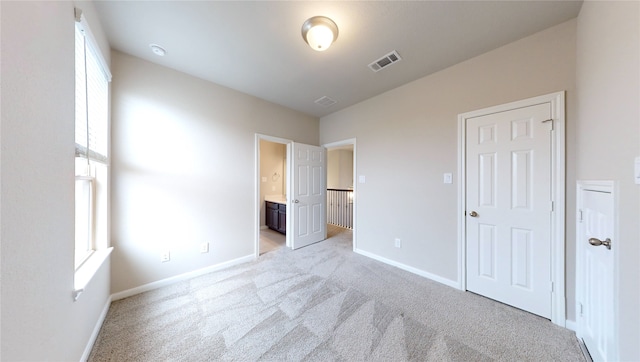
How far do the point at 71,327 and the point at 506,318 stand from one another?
3253 mm

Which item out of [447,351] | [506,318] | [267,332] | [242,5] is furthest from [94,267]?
[506,318]

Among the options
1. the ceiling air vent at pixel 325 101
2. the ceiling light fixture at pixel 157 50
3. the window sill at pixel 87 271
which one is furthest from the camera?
the ceiling air vent at pixel 325 101

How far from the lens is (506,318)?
A: 179cm

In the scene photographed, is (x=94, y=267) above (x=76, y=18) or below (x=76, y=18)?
below

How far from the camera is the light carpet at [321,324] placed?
4.72 feet

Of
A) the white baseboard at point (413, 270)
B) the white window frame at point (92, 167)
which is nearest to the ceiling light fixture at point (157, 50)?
the white window frame at point (92, 167)

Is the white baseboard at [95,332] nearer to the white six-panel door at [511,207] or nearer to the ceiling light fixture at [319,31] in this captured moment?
the ceiling light fixture at [319,31]

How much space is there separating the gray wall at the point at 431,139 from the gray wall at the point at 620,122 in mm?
301

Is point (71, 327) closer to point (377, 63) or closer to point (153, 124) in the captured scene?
point (153, 124)

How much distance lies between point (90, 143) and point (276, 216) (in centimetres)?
335

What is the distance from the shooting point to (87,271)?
1480 millimetres

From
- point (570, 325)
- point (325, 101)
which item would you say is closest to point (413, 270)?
point (570, 325)

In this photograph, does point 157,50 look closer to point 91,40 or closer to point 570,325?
point 91,40

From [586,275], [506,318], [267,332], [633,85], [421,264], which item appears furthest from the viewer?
[421,264]
